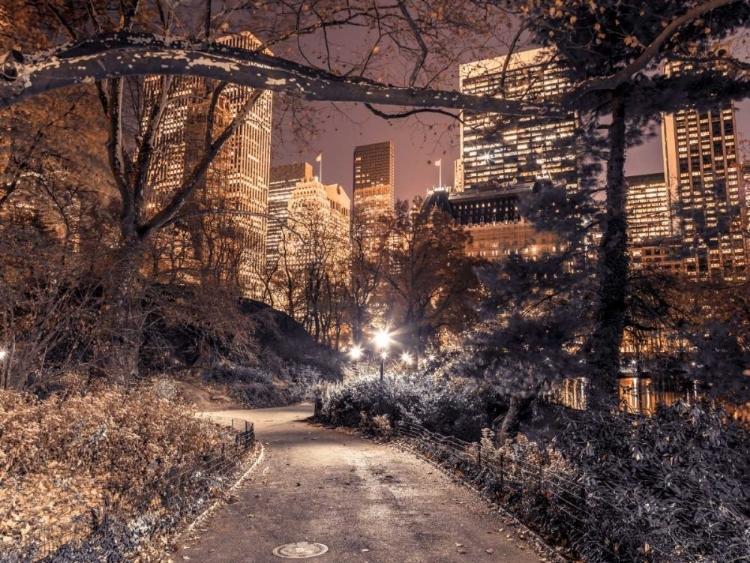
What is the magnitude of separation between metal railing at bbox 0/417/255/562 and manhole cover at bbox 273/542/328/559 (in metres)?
1.82

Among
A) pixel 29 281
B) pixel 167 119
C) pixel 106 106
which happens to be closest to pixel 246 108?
pixel 106 106

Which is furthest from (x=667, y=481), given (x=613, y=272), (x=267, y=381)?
(x=267, y=381)

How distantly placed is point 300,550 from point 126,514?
265 centimetres

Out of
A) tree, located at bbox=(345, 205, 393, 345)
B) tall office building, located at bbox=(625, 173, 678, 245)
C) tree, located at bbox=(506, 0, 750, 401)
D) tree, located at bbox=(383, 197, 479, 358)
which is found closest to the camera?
tree, located at bbox=(506, 0, 750, 401)

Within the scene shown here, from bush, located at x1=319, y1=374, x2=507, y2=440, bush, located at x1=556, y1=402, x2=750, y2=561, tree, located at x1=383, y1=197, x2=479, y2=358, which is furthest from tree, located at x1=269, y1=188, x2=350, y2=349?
bush, located at x1=556, y1=402, x2=750, y2=561

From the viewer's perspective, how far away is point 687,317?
52.1 feet

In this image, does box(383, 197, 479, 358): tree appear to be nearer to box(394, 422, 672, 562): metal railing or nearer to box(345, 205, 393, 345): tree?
box(345, 205, 393, 345): tree

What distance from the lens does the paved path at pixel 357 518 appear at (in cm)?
845

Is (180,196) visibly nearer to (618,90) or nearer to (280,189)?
(618,90)

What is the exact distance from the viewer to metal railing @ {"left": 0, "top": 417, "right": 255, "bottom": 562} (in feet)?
18.8

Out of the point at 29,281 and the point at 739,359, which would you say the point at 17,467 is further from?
Result: the point at 739,359

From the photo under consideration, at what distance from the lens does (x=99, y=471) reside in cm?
841

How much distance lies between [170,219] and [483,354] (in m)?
9.31

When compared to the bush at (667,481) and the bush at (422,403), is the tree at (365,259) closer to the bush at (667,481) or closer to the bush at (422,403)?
the bush at (422,403)
